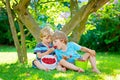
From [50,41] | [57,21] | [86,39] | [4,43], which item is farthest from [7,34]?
[50,41]

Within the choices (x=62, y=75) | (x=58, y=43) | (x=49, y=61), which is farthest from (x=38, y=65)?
(x=62, y=75)

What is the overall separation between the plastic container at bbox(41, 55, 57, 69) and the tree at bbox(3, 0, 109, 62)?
1846 mm

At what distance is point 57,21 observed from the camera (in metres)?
12.4

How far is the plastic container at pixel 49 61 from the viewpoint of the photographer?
7277 millimetres

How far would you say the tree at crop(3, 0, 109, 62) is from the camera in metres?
8.73

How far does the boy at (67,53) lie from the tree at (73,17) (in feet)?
5.60

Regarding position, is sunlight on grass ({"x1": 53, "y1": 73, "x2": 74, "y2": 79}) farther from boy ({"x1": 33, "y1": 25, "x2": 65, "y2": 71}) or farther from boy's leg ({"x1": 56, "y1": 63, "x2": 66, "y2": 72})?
boy ({"x1": 33, "y1": 25, "x2": 65, "y2": 71})

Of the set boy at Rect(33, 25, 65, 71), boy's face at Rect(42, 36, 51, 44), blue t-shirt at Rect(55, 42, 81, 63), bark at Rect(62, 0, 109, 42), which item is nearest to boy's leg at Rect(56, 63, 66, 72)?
blue t-shirt at Rect(55, 42, 81, 63)

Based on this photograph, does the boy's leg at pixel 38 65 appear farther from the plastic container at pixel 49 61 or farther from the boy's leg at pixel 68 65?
the boy's leg at pixel 68 65

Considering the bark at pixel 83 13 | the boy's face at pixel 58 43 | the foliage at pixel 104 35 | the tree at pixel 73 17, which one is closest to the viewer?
the boy's face at pixel 58 43

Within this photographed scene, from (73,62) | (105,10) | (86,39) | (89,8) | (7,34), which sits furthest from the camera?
(7,34)

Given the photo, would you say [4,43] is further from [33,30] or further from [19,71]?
[19,71]

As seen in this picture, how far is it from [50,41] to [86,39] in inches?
459

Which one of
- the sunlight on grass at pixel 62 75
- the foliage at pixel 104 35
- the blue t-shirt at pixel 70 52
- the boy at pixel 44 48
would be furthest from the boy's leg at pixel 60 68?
the foliage at pixel 104 35
